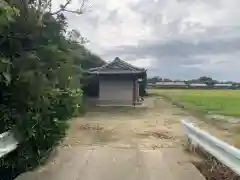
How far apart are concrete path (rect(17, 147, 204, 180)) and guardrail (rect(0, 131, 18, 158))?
63cm

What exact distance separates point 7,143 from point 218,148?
13.2 ft

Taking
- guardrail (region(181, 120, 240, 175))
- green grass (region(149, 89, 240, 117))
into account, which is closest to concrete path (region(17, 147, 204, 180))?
guardrail (region(181, 120, 240, 175))

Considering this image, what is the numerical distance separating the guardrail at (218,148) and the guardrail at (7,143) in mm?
3954

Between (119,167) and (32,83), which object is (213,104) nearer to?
(119,167)

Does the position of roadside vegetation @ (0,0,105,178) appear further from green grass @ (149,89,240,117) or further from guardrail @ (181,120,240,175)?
green grass @ (149,89,240,117)

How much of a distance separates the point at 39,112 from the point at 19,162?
44.6 inches

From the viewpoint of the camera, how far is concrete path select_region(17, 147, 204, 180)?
7.73 metres

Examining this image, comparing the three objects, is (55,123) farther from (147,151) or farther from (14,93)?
(147,151)

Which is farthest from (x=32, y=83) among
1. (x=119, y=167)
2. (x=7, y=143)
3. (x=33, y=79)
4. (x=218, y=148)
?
(x=218, y=148)

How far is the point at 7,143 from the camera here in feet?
24.0

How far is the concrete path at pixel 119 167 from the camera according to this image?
Result: 7.73 m

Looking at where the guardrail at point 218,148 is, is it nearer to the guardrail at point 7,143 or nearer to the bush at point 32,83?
the bush at point 32,83

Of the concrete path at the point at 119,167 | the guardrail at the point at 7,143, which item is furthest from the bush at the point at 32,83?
the concrete path at the point at 119,167

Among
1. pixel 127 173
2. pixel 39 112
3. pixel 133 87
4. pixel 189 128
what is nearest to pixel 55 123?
pixel 39 112
